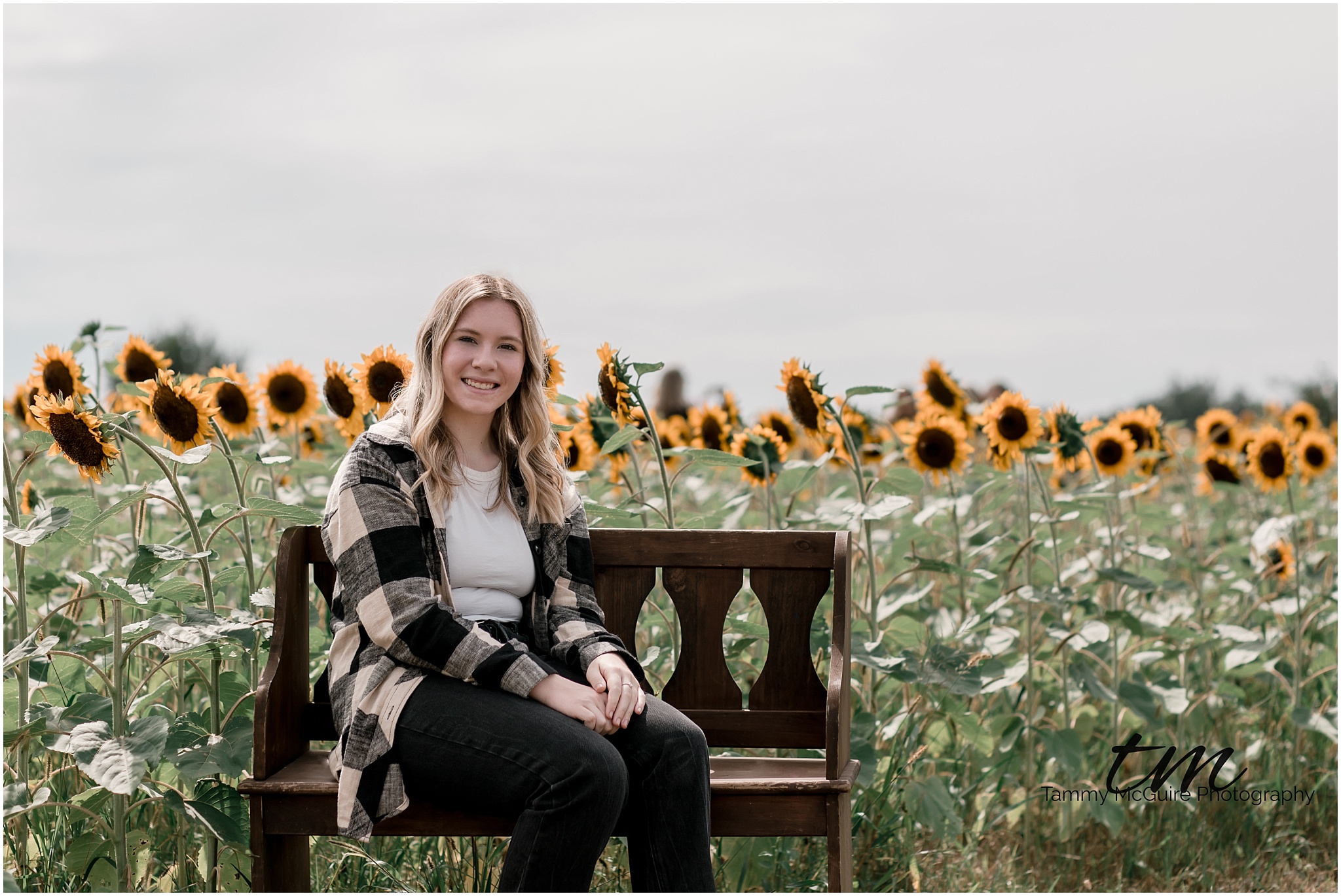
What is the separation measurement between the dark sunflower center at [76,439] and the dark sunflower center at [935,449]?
2.15 m

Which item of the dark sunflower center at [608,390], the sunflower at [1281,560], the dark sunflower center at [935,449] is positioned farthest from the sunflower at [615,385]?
the sunflower at [1281,560]

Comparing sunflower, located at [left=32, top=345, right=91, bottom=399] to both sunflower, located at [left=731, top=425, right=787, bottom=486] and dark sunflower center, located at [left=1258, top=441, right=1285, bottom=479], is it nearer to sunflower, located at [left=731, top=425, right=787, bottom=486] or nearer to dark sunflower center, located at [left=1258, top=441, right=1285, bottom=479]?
sunflower, located at [left=731, top=425, right=787, bottom=486]

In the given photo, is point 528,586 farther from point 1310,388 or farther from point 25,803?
point 1310,388

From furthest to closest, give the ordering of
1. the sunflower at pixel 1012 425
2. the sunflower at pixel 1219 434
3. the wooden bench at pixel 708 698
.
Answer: the sunflower at pixel 1219 434, the sunflower at pixel 1012 425, the wooden bench at pixel 708 698

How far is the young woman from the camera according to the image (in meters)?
2.01

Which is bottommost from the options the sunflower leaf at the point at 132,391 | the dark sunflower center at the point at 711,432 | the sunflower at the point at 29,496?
the sunflower at the point at 29,496

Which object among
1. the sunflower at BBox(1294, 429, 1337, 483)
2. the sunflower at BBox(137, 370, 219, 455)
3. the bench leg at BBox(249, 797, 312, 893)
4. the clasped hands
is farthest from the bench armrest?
the sunflower at BBox(1294, 429, 1337, 483)

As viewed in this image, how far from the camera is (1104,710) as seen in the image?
3.78 m

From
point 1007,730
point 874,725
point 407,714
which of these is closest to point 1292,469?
point 1007,730

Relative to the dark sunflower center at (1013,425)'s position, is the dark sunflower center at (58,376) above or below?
above

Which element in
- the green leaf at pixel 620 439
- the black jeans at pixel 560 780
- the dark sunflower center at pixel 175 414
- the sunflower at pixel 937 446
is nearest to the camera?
the black jeans at pixel 560 780

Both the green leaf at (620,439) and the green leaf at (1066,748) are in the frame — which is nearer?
the green leaf at (620,439)

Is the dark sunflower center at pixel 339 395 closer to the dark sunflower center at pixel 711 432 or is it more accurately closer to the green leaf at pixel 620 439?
the green leaf at pixel 620 439

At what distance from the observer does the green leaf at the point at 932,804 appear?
289cm
